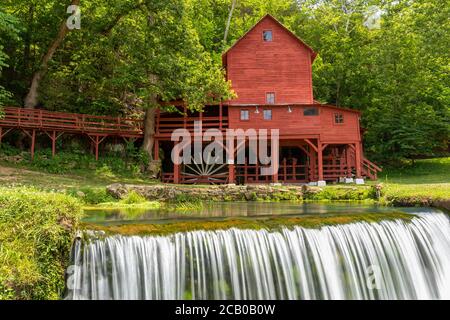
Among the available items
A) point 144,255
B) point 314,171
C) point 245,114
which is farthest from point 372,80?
point 144,255

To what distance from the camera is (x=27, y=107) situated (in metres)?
23.6

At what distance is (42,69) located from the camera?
2373 cm

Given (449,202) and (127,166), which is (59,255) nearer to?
(449,202)

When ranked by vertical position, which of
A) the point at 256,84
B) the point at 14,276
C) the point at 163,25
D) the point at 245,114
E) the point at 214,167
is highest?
the point at 163,25

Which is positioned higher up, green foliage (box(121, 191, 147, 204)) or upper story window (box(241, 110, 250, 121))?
upper story window (box(241, 110, 250, 121))

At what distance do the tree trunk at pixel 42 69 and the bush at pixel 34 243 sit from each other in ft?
61.3

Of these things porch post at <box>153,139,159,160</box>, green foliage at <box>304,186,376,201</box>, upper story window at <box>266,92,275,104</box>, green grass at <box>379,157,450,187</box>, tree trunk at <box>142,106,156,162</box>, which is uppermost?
upper story window at <box>266,92,275,104</box>

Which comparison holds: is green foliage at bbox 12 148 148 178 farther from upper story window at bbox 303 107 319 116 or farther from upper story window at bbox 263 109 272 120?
upper story window at bbox 303 107 319 116

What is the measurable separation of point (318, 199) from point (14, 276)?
14550mm

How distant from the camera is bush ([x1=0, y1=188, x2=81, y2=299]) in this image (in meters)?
5.91

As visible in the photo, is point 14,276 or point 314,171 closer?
point 14,276

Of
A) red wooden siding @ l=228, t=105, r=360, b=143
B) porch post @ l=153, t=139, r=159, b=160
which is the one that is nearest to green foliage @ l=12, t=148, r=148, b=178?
porch post @ l=153, t=139, r=159, b=160

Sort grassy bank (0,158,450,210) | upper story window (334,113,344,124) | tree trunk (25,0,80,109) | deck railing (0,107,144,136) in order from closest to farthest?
1. grassy bank (0,158,450,210)
2. deck railing (0,107,144,136)
3. tree trunk (25,0,80,109)
4. upper story window (334,113,344,124)

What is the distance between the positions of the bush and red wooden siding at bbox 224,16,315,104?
2088 cm
